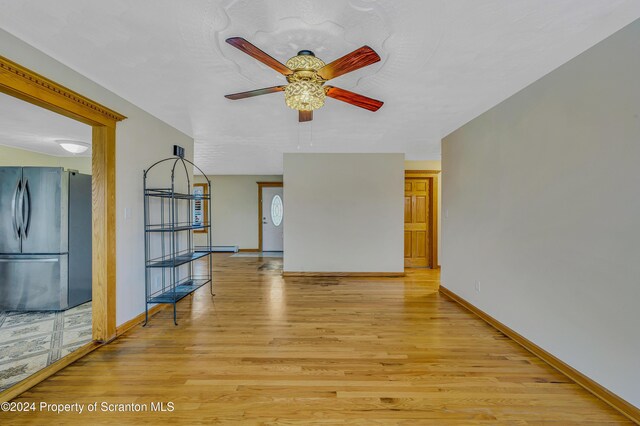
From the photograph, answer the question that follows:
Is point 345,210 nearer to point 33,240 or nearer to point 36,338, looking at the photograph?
point 36,338

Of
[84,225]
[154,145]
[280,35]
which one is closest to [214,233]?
[84,225]

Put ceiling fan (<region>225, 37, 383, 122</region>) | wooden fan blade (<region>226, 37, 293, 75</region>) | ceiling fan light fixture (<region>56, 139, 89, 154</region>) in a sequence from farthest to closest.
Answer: ceiling fan light fixture (<region>56, 139, 89, 154</region>), ceiling fan (<region>225, 37, 383, 122</region>), wooden fan blade (<region>226, 37, 293, 75</region>)

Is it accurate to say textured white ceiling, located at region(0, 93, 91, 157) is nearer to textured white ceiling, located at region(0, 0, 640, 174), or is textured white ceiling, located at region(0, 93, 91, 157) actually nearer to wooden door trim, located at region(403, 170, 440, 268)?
textured white ceiling, located at region(0, 0, 640, 174)

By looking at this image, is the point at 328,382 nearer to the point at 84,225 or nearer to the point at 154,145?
the point at 154,145

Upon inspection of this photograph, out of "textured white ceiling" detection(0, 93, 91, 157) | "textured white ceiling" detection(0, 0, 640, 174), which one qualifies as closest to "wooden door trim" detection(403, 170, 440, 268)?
"textured white ceiling" detection(0, 0, 640, 174)

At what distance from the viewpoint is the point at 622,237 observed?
1.60m

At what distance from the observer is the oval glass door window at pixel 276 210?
25.4ft

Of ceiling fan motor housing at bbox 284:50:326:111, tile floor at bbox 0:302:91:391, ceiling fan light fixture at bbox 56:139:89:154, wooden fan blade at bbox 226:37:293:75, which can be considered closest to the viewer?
wooden fan blade at bbox 226:37:293:75

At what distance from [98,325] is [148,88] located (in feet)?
7.11

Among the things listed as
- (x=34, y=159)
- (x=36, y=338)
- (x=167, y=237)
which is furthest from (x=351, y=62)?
(x=34, y=159)

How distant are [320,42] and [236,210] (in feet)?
21.5

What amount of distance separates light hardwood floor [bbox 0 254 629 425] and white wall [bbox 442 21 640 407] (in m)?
0.34

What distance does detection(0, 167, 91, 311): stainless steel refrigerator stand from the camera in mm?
3119

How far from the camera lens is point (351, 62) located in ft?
5.02
